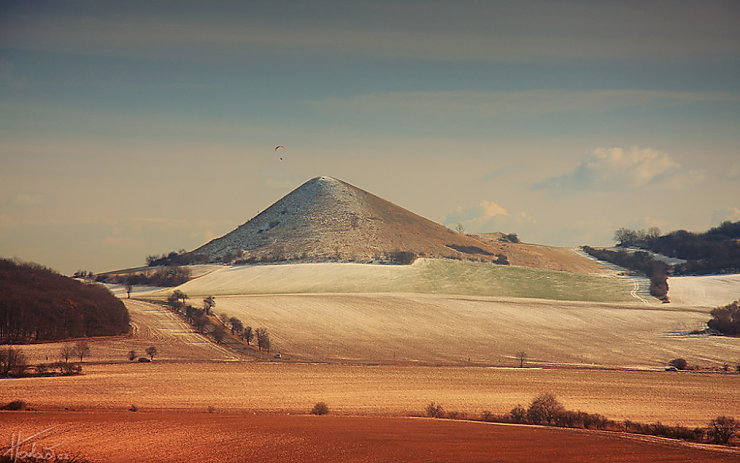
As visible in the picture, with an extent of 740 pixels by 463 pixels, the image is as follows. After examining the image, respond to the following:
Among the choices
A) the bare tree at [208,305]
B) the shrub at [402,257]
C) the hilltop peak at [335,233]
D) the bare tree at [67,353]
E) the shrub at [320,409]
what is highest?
the hilltop peak at [335,233]

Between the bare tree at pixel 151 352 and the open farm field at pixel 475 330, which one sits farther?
the open farm field at pixel 475 330

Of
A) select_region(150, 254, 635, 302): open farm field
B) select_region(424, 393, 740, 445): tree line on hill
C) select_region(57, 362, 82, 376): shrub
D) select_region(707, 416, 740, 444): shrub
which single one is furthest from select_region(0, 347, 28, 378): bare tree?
select_region(150, 254, 635, 302): open farm field

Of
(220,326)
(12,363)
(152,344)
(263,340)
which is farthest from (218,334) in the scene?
(12,363)

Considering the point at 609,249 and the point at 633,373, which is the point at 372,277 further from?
the point at 609,249

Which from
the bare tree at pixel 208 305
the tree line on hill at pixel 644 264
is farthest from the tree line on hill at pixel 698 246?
the bare tree at pixel 208 305

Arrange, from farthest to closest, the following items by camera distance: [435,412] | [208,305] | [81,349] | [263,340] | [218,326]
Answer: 1. [208,305]
2. [218,326]
3. [263,340]
4. [81,349]
5. [435,412]

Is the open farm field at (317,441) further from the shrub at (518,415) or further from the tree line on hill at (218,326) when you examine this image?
the tree line on hill at (218,326)

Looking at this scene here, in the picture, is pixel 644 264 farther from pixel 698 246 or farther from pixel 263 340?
pixel 263 340
